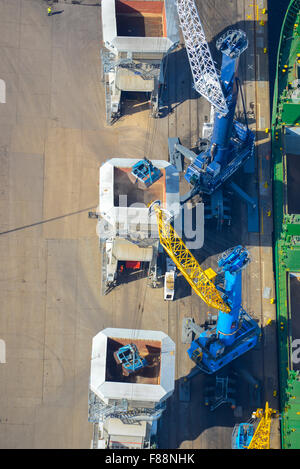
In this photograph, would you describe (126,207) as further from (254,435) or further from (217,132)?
(254,435)

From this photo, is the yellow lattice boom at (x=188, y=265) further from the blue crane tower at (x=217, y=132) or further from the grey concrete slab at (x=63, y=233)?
the blue crane tower at (x=217, y=132)

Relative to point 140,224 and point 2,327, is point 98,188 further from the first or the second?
point 2,327

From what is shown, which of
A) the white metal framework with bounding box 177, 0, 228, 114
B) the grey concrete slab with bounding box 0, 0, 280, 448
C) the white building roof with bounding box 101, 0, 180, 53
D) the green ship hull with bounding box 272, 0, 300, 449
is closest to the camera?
the white metal framework with bounding box 177, 0, 228, 114

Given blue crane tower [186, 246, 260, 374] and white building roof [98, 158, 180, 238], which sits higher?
white building roof [98, 158, 180, 238]

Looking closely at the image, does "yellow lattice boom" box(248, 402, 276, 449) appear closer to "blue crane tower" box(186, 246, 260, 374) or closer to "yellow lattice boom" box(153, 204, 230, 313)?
"blue crane tower" box(186, 246, 260, 374)

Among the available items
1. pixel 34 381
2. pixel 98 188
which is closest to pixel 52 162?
pixel 98 188

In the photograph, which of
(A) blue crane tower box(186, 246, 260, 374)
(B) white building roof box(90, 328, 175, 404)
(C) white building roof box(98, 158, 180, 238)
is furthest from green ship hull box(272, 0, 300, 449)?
(B) white building roof box(90, 328, 175, 404)

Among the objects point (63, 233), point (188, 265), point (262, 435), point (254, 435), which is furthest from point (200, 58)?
point (262, 435)

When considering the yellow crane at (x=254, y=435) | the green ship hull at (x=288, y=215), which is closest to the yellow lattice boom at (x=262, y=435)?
the yellow crane at (x=254, y=435)
